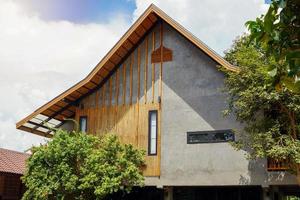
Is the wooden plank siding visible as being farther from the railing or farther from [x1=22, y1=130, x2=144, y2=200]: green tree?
the railing

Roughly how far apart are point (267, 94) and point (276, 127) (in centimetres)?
109

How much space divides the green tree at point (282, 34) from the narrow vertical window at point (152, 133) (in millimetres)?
14109

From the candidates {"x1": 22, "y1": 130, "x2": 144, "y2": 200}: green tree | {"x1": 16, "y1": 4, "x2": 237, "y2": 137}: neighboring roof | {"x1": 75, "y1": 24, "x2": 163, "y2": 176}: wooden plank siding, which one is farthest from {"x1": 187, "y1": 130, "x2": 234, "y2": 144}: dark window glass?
{"x1": 16, "y1": 4, "x2": 237, "y2": 137}: neighboring roof

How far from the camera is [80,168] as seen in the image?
52.9 ft

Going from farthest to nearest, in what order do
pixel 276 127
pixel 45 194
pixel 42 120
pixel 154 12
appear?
pixel 42 120 < pixel 154 12 < pixel 45 194 < pixel 276 127

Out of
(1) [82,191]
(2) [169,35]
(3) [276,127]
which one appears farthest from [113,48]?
(3) [276,127]

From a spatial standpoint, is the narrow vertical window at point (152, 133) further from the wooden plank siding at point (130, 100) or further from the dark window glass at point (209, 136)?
the dark window glass at point (209, 136)

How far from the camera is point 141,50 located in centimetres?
1841

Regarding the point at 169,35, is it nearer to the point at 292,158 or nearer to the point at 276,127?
the point at 276,127

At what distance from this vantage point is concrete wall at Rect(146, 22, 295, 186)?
50.7 ft

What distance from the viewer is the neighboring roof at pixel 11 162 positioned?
2227 centimetres

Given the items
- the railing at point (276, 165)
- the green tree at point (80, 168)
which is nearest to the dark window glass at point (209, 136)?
the railing at point (276, 165)

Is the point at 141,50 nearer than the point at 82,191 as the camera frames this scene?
No

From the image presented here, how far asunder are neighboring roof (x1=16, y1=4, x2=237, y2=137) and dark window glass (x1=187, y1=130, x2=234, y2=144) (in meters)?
3.57
